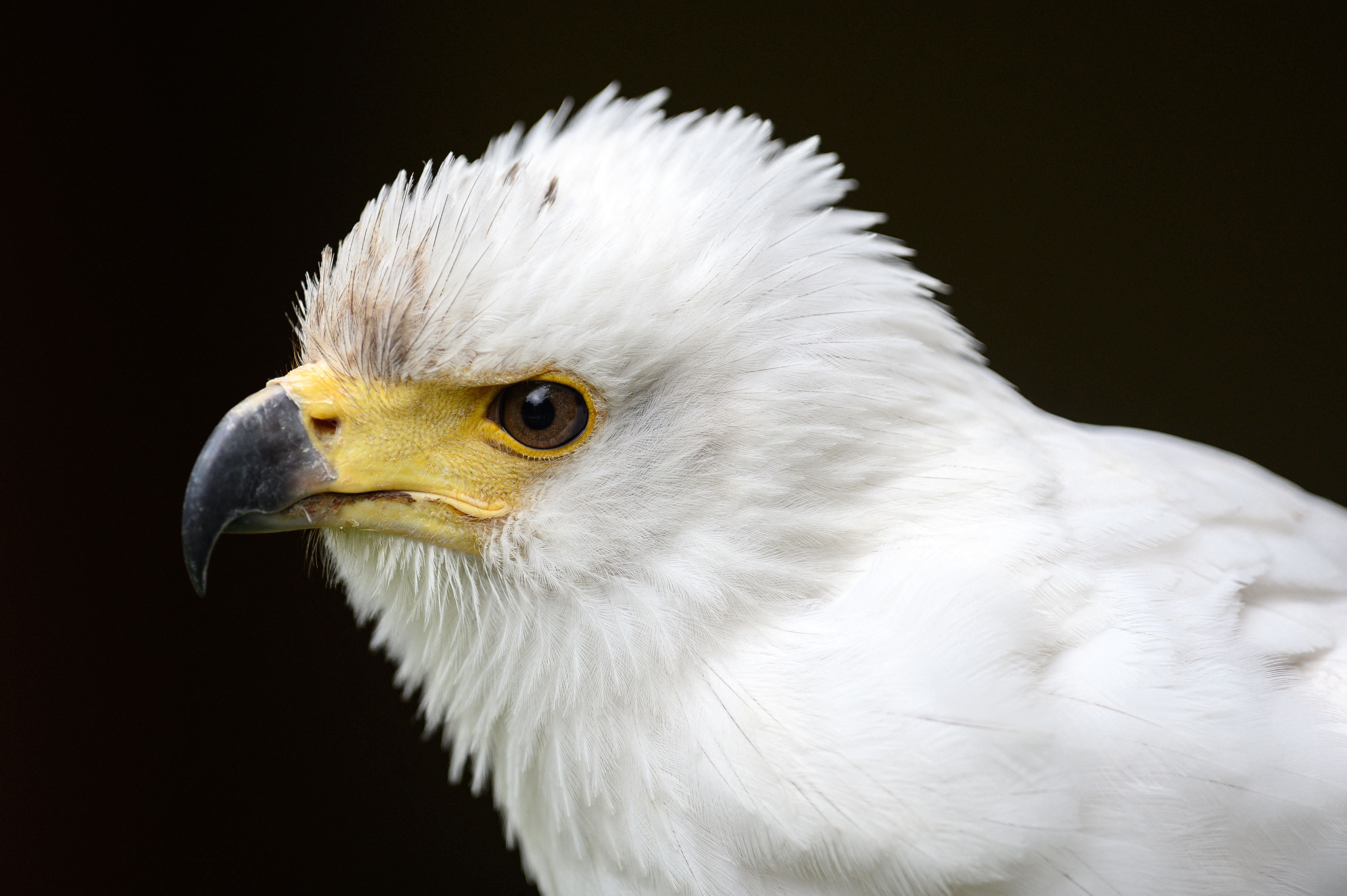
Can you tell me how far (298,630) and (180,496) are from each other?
571mm

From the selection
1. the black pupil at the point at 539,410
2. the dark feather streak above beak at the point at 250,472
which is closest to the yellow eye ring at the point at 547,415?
the black pupil at the point at 539,410

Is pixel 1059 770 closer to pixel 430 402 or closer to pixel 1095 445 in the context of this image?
pixel 1095 445

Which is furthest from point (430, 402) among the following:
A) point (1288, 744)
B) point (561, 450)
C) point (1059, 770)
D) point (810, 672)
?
point (1288, 744)

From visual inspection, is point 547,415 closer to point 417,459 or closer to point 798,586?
point 417,459

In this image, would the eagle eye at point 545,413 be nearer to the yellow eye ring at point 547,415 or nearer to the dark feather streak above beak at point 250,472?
the yellow eye ring at point 547,415

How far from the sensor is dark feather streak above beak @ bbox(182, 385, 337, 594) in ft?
4.17

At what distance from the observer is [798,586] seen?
1214 millimetres

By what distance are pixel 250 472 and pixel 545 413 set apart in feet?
1.26

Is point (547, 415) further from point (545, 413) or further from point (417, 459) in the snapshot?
point (417, 459)

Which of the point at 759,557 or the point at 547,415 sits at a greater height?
the point at 547,415

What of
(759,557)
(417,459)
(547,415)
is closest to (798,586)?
(759,557)

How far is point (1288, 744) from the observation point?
1.13 metres

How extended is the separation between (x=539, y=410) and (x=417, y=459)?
18 centimetres

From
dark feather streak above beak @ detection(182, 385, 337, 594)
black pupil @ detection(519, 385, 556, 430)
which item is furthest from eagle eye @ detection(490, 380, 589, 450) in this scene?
dark feather streak above beak @ detection(182, 385, 337, 594)
